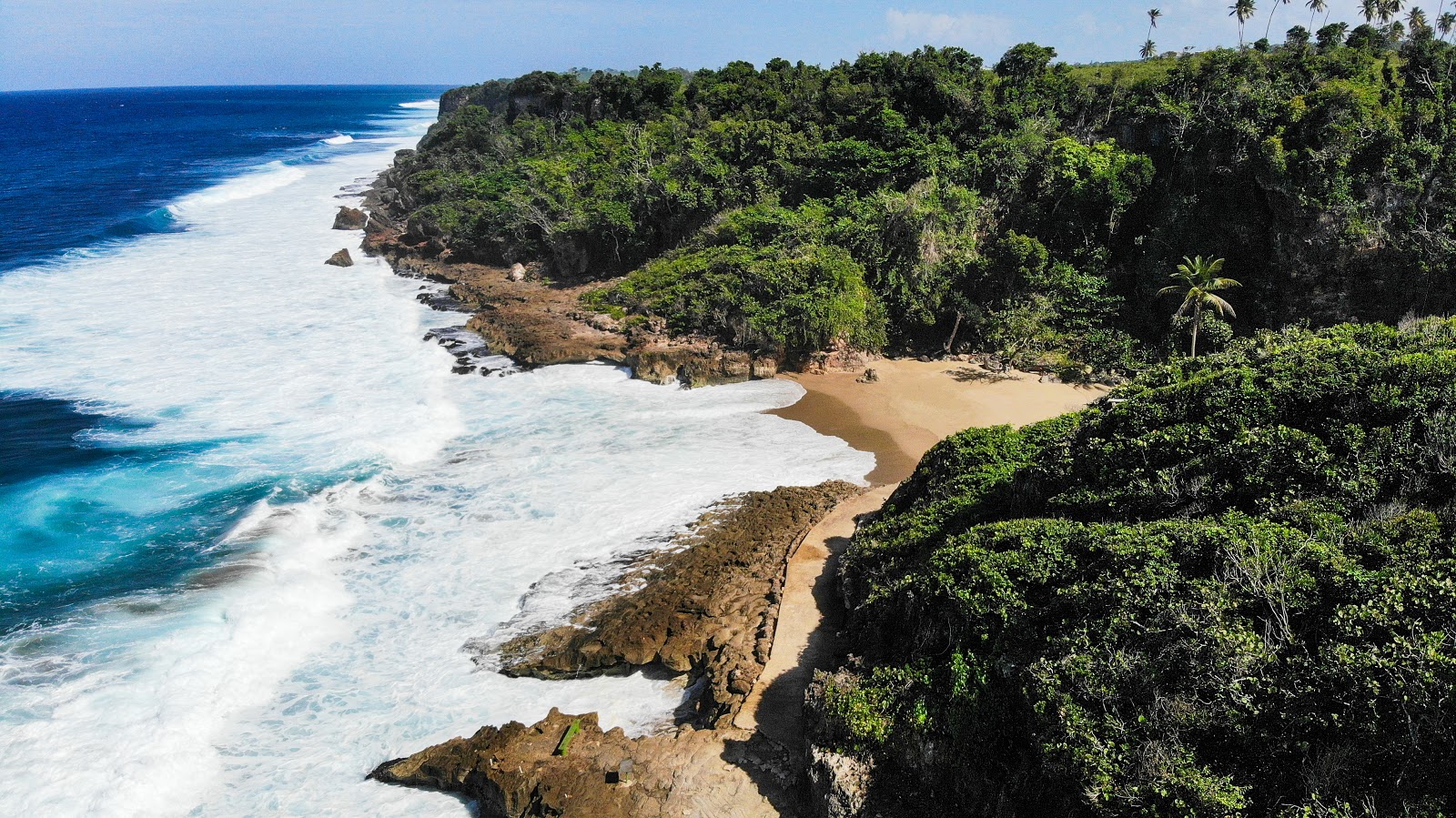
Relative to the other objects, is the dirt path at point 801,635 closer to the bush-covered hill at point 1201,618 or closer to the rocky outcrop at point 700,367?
the bush-covered hill at point 1201,618

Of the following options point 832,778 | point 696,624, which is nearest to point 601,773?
point 832,778

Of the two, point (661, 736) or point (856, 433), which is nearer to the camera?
point (661, 736)

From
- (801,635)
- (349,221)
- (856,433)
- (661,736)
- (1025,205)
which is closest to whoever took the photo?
(661,736)

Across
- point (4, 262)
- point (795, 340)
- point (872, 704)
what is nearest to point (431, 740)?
point (872, 704)

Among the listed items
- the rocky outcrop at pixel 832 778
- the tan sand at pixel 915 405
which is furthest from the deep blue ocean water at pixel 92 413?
the tan sand at pixel 915 405

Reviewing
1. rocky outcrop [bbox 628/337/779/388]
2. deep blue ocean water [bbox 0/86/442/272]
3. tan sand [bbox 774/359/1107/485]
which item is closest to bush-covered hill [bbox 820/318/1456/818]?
tan sand [bbox 774/359/1107/485]

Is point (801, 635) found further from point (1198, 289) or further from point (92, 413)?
point (92, 413)
